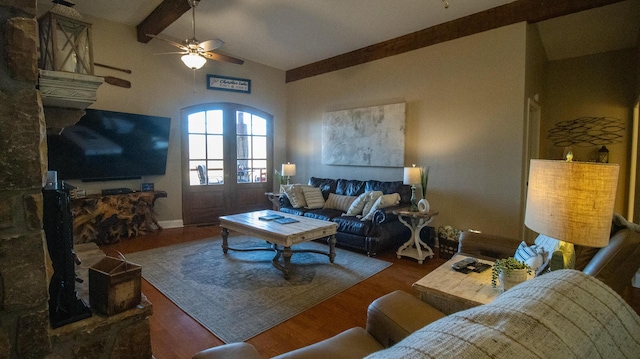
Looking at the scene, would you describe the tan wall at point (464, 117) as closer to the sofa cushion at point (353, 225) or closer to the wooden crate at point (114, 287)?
the sofa cushion at point (353, 225)

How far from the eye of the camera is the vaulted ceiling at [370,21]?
3.86m

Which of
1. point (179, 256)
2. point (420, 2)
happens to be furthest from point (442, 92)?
point (179, 256)

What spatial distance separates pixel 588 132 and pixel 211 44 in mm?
5697

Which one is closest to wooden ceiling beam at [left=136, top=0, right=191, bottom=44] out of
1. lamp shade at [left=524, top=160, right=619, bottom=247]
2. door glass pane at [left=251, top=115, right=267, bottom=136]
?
door glass pane at [left=251, top=115, right=267, bottom=136]

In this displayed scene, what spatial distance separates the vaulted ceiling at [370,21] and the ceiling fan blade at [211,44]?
28.9 inches

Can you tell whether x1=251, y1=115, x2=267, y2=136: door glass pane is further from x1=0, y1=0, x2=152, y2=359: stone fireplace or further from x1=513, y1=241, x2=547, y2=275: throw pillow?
x1=513, y1=241, x2=547, y2=275: throw pillow

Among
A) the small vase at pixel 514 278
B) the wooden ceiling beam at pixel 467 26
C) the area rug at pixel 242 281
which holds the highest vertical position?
the wooden ceiling beam at pixel 467 26

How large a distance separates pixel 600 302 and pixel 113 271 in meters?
1.99

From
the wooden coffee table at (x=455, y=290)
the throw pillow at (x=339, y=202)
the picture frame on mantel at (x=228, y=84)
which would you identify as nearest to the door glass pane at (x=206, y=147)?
the picture frame on mantel at (x=228, y=84)

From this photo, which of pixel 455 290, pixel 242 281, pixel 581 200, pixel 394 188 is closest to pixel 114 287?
pixel 242 281

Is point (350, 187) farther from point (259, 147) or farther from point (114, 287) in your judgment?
point (114, 287)

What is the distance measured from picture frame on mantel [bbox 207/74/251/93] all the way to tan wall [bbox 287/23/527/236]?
221 centimetres

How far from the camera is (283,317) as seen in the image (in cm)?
252

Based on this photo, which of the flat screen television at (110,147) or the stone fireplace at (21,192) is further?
the flat screen television at (110,147)
